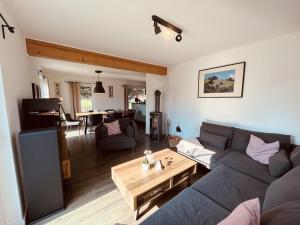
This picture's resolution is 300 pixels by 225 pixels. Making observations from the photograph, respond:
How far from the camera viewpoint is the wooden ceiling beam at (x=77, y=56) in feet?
7.59

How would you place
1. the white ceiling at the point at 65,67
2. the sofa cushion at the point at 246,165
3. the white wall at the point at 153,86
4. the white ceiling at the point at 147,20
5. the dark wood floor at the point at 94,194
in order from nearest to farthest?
the white ceiling at the point at 147,20
the dark wood floor at the point at 94,194
the sofa cushion at the point at 246,165
the white ceiling at the point at 65,67
the white wall at the point at 153,86

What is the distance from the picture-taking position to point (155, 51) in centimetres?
285

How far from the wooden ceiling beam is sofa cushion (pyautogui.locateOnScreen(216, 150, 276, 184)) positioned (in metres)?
2.83

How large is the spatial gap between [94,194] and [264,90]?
3151 millimetres

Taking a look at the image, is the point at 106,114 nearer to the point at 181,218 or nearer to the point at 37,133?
the point at 37,133

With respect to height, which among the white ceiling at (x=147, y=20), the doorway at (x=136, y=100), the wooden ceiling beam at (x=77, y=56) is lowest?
the doorway at (x=136, y=100)

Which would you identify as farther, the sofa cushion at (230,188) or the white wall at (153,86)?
the white wall at (153,86)

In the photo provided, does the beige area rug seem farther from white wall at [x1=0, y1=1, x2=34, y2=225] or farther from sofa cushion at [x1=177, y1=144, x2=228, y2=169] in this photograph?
sofa cushion at [x1=177, y1=144, x2=228, y2=169]

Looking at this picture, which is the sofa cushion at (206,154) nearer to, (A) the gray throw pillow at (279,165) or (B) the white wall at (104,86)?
(A) the gray throw pillow at (279,165)

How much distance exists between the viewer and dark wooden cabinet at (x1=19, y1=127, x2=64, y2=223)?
4.66 feet

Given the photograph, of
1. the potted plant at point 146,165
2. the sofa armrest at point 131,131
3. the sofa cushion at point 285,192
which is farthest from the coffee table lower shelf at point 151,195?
the sofa armrest at point 131,131

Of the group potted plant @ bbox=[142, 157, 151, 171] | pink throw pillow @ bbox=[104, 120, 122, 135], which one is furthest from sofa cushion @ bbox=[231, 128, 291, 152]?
pink throw pillow @ bbox=[104, 120, 122, 135]

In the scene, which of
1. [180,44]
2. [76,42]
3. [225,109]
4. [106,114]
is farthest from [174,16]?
[106,114]

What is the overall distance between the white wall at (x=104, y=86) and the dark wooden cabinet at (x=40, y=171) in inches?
186
